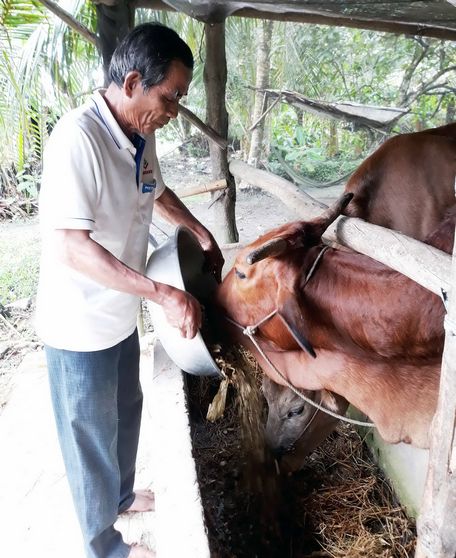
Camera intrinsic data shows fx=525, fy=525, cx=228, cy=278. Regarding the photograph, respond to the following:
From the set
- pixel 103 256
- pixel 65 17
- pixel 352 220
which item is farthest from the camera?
pixel 65 17

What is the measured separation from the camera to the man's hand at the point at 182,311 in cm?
183

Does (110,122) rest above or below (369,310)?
above

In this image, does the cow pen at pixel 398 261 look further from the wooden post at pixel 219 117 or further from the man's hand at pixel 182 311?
the man's hand at pixel 182 311

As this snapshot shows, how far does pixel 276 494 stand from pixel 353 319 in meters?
1.26

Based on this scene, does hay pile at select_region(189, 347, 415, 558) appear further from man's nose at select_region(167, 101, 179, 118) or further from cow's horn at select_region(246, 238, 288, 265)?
man's nose at select_region(167, 101, 179, 118)

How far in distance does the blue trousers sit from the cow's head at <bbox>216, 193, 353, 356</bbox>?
576mm

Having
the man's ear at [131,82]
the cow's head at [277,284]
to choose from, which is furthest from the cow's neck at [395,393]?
the man's ear at [131,82]

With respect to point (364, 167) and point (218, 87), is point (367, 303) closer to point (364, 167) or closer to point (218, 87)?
point (364, 167)

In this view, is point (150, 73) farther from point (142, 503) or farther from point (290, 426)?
point (142, 503)

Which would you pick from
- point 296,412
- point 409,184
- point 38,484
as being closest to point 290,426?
point 296,412

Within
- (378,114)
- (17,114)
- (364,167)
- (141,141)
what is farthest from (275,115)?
(141,141)

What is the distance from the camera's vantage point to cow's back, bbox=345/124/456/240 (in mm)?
2961

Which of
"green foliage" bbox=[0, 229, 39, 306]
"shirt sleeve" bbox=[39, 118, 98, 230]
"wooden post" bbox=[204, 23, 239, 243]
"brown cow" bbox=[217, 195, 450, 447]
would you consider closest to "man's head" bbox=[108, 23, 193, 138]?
"shirt sleeve" bbox=[39, 118, 98, 230]

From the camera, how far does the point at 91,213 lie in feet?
6.07
